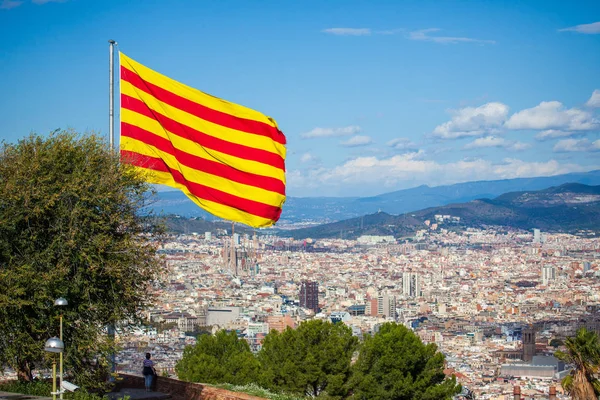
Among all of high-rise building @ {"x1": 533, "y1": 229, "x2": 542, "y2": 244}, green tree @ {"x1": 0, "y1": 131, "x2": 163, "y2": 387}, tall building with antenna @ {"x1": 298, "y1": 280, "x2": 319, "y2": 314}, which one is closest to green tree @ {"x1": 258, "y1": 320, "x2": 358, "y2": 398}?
green tree @ {"x1": 0, "y1": 131, "x2": 163, "y2": 387}

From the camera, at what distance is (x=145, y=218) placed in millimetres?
10133

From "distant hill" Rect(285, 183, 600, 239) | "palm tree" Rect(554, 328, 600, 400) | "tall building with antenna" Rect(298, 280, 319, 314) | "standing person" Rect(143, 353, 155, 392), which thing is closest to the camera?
"standing person" Rect(143, 353, 155, 392)

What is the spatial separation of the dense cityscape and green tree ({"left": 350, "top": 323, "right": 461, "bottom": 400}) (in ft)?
13.1

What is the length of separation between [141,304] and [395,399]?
784cm

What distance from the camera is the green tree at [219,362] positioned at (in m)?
17.0

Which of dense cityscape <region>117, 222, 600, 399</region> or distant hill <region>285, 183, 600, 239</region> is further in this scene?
distant hill <region>285, 183, 600, 239</region>

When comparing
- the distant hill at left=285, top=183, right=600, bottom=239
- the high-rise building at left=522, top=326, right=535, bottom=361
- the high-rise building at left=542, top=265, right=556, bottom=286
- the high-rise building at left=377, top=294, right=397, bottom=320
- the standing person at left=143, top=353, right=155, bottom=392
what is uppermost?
the distant hill at left=285, top=183, right=600, bottom=239

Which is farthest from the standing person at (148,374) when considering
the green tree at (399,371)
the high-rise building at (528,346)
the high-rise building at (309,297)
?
the high-rise building at (309,297)

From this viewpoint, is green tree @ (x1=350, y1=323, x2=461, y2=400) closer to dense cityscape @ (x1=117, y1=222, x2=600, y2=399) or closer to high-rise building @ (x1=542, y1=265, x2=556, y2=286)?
dense cityscape @ (x1=117, y1=222, x2=600, y2=399)

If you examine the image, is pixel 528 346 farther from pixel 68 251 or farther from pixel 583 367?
pixel 68 251

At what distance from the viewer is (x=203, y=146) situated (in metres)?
10.2

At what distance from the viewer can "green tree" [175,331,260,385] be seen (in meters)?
17.0

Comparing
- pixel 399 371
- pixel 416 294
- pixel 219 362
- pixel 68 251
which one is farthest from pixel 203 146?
pixel 416 294

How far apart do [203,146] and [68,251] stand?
6.32 ft
